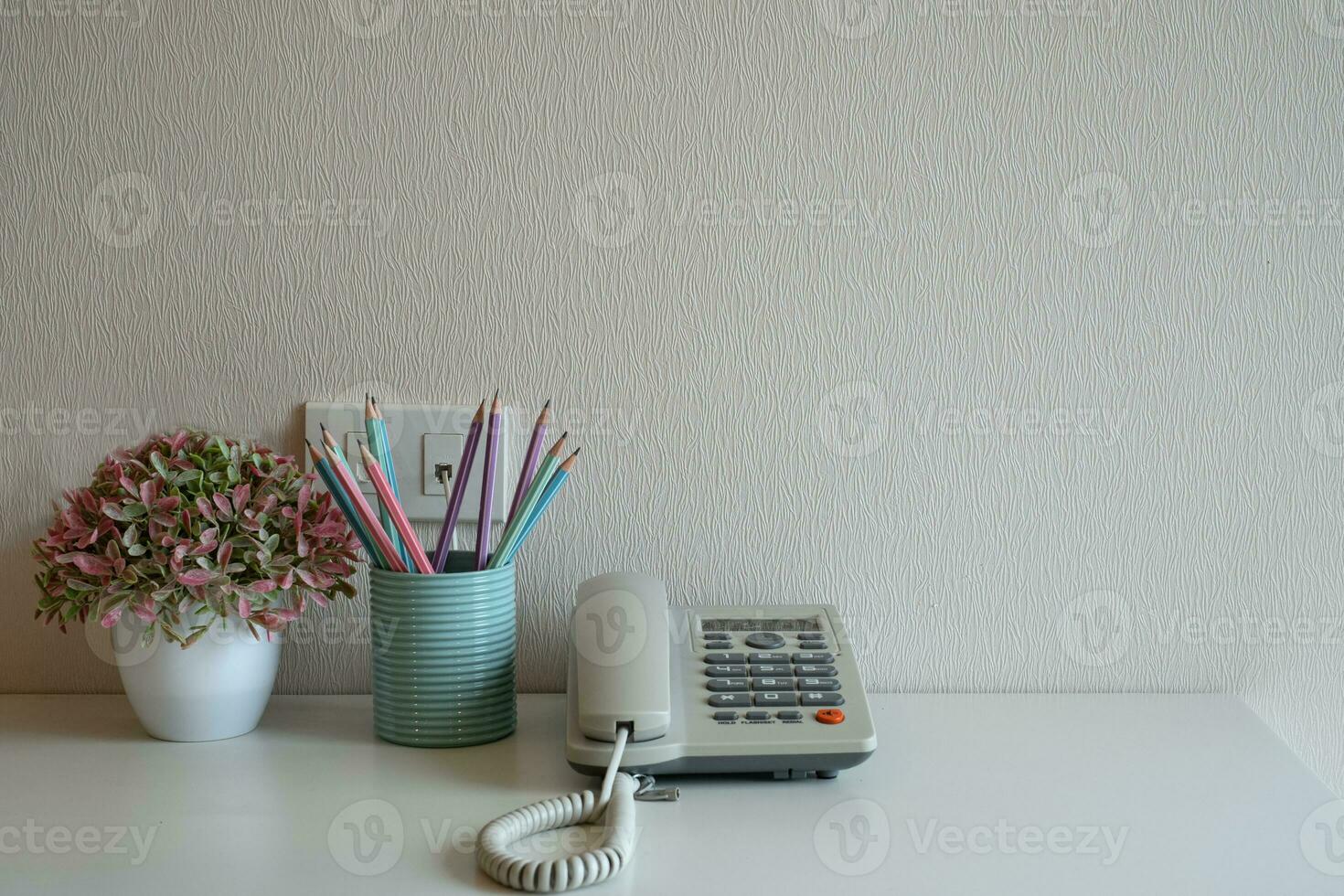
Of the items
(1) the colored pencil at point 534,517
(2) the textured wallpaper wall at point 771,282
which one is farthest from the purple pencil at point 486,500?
(2) the textured wallpaper wall at point 771,282

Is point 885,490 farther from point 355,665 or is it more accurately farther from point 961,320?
point 355,665

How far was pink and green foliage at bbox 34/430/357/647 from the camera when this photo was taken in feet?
2.41

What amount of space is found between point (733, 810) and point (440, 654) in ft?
0.75

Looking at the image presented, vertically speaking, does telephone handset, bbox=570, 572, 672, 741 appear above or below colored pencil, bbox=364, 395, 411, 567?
below

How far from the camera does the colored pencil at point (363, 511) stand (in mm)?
725

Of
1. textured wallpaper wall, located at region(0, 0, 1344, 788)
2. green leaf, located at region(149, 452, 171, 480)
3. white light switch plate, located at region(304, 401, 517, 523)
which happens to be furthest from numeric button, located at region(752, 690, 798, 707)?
green leaf, located at region(149, 452, 171, 480)

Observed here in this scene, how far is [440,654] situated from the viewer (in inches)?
29.7

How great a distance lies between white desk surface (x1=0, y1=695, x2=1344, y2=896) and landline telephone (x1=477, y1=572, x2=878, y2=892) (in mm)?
24

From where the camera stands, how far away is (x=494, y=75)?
2.82ft

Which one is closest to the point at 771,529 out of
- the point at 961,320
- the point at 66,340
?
the point at 961,320

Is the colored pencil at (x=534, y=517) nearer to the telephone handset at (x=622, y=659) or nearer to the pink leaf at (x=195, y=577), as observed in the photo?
the telephone handset at (x=622, y=659)

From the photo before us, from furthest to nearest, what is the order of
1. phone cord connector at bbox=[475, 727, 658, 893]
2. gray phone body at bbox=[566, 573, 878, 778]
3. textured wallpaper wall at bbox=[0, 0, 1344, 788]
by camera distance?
textured wallpaper wall at bbox=[0, 0, 1344, 788] → gray phone body at bbox=[566, 573, 878, 778] → phone cord connector at bbox=[475, 727, 658, 893]

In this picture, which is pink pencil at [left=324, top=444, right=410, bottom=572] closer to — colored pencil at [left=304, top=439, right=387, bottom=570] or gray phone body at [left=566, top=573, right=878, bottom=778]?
colored pencil at [left=304, top=439, right=387, bottom=570]

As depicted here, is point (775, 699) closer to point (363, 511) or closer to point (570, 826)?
point (570, 826)
